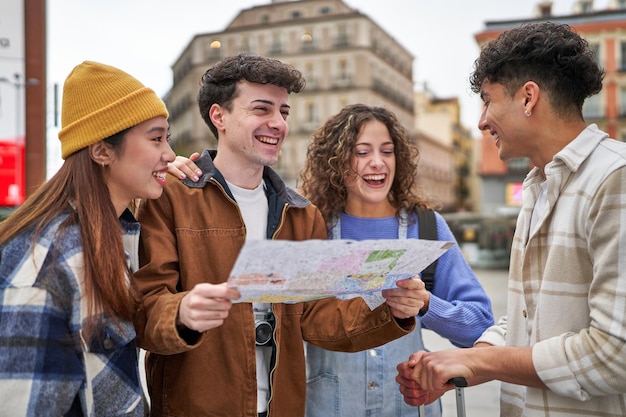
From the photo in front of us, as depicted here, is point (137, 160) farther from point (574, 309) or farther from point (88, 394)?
point (574, 309)

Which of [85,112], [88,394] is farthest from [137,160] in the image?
[88,394]

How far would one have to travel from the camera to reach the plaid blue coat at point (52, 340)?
1719mm

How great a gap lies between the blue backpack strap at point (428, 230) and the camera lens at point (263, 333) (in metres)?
0.87

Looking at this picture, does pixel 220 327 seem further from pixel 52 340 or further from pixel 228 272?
pixel 52 340

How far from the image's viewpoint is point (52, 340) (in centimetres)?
175

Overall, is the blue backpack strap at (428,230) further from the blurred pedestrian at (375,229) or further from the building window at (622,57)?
the building window at (622,57)

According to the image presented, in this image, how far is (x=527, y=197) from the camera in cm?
226

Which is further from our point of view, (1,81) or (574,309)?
(1,81)

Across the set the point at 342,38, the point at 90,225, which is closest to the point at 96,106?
the point at 90,225

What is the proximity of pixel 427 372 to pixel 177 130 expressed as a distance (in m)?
49.0

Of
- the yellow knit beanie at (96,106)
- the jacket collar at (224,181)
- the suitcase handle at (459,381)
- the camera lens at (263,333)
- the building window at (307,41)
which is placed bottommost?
the suitcase handle at (459,381)

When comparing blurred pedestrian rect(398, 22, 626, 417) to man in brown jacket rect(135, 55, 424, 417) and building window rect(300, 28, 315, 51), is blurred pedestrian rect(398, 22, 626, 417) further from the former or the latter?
building window rect(300, 28, 315, 51)

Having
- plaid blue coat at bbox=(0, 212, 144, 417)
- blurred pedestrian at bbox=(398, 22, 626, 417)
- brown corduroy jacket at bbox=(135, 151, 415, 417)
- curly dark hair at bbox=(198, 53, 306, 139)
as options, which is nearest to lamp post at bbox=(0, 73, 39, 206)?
curly dark hair at bbox=(198, 53, 306, 139)

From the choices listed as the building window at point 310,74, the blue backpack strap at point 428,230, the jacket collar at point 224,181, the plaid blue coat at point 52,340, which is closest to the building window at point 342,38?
the building window at point 310,74
